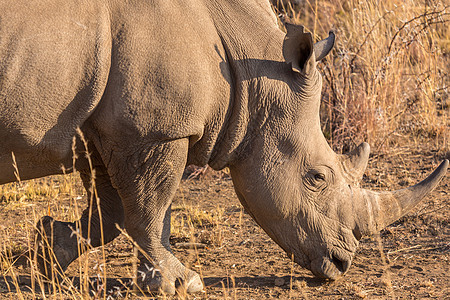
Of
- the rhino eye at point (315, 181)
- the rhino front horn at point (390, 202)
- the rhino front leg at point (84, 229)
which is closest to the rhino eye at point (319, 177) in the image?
the rhino eye at point (315, 181)

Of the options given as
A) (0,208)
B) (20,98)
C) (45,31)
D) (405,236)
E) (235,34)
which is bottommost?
(0,208)

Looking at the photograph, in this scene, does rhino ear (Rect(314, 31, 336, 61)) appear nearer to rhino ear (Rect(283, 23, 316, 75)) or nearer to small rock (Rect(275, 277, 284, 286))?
rhino ear (Rect(283, 23, 316, 75))

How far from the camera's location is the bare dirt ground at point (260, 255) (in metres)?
4.66

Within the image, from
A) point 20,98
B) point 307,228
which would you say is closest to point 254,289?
point 307,228

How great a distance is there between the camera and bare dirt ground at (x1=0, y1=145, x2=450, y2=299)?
4664 millimetres

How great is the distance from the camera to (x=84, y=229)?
16.5 feet

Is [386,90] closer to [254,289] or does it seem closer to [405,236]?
[405,236]

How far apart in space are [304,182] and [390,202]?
634 millimetres

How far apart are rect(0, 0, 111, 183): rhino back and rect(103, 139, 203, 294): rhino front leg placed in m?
0.40

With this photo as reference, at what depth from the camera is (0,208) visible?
654cm

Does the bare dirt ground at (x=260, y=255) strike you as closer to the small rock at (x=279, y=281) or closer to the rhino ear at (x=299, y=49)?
the small rock at (x=279, y=281)

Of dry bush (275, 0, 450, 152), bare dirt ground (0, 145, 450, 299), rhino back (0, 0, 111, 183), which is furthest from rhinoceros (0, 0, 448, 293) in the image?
dry bush (275, 0, 450, 152)

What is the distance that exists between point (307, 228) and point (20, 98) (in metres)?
1.89

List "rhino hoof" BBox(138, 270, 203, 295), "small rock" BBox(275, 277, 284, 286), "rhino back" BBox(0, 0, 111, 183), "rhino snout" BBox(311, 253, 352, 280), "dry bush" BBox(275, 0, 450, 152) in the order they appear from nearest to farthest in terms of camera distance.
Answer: "rhino back" BBox(0, 0, 111, 183) < "rhino hoof" BBox(138, 270, 203, 295) < "rhino snout" BBox(311, 253, 352, 280) < "small rock" BBox(275, 277, 284, 286) < "dry bush" BBox(275, 0, 450, 152)
